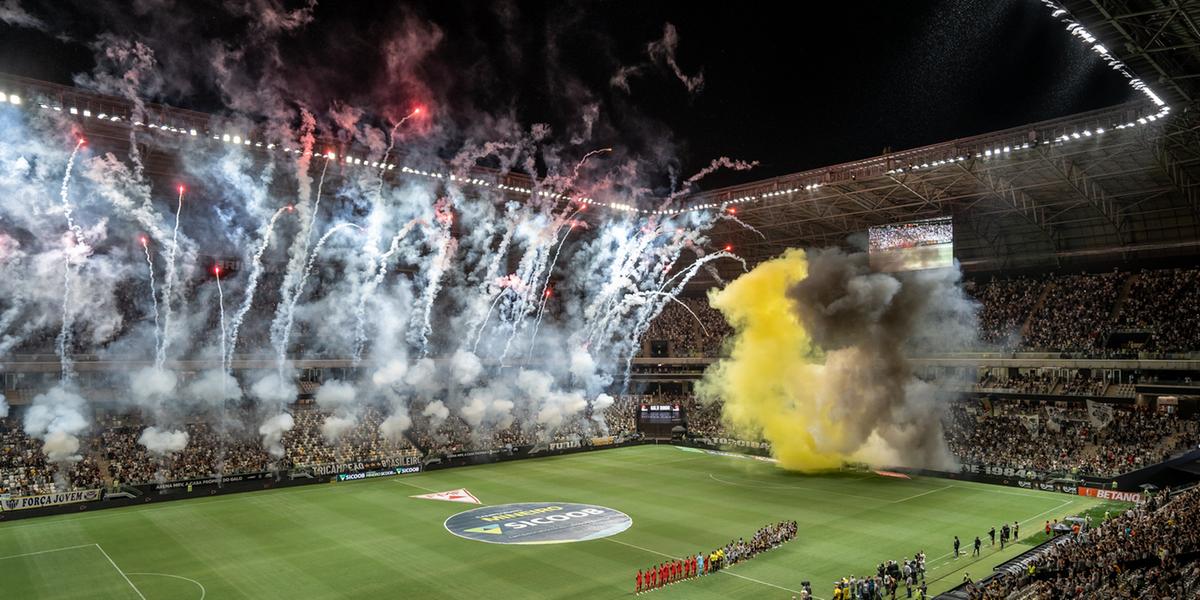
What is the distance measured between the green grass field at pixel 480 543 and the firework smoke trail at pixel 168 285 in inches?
616

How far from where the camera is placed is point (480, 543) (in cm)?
3338

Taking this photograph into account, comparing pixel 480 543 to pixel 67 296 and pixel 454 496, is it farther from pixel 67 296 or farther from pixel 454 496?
pixel 67 296

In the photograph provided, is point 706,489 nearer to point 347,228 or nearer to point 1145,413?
point 1145,413

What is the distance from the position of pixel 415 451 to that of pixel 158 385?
17.4 m

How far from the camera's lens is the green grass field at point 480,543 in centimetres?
2770

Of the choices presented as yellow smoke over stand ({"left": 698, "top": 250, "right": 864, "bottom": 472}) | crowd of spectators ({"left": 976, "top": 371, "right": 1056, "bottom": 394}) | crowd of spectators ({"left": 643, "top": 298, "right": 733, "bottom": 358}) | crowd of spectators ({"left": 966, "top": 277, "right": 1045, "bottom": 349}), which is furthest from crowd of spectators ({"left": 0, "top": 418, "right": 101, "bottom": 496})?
crowd of spectators ({"left": 966, "top": 277, "right": 1045, "bottom": 349})

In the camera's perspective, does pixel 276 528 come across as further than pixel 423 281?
No

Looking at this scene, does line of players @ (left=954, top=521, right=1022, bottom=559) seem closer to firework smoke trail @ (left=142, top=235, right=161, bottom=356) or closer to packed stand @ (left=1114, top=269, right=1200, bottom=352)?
packed stand @ (left=1114, top=269, right=1200, bottom=352)

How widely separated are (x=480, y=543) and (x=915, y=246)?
4035cm

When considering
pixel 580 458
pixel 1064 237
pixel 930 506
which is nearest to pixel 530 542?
pixel 930 506

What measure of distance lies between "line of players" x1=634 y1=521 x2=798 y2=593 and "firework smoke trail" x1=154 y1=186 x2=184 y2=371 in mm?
40853

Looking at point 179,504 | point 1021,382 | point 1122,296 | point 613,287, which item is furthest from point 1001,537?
point 179,504

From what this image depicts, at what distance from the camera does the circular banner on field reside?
113 ft

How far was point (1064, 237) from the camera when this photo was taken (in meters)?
60.5
